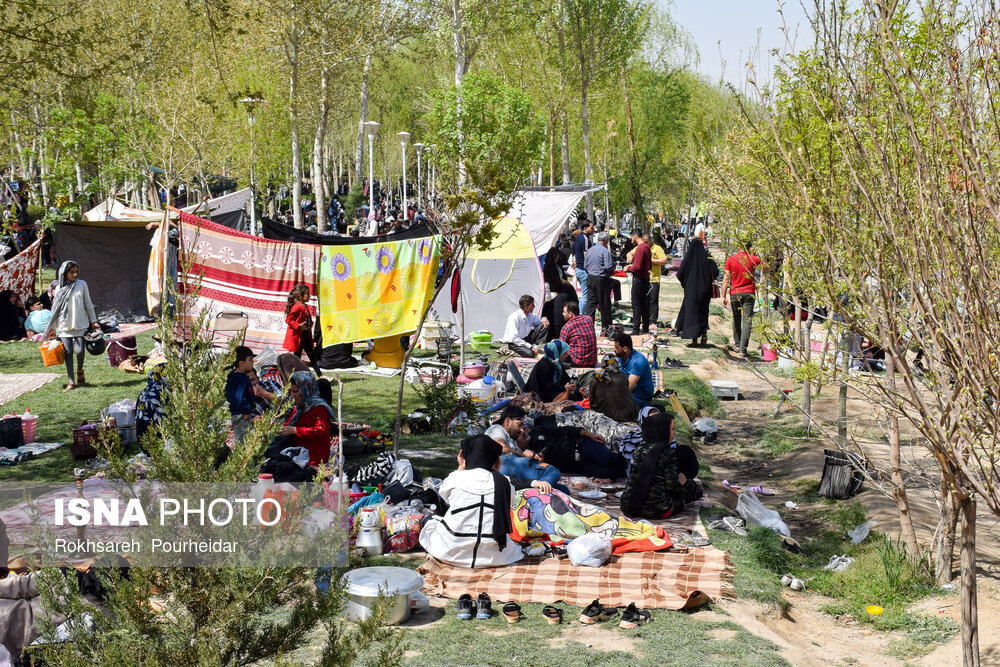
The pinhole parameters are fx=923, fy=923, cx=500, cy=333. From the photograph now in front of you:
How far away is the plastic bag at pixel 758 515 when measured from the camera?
815 cm

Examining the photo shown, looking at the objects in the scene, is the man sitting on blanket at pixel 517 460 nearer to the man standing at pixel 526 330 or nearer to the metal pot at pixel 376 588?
the metal pot at pixel 376 588

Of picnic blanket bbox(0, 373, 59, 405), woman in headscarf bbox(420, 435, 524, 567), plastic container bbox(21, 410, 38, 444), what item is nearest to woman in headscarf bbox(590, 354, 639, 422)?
woman in headscarf bbox(420, 435, 524, 567)

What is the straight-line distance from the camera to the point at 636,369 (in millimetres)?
10023

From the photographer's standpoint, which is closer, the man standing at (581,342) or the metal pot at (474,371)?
the man standing at (581,342)

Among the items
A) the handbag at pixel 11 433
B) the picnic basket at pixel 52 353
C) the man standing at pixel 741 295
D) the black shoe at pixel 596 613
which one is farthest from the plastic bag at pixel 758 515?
the picnic basket at pixel 52 353

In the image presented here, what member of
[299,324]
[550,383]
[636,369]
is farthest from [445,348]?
[636,369]

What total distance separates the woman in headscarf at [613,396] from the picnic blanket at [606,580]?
2715 millimetres

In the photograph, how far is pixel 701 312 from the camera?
16594mm

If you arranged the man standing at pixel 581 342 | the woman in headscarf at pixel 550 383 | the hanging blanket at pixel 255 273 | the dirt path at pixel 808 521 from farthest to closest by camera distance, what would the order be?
the hanging blanket at pixel 255 273
the man standing at pixel 581 342
the woman in headscarf at pixel 550 383
the dirt path at pixel 808 521

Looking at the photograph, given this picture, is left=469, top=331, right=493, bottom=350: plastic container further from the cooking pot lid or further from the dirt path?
the cooking pot lid

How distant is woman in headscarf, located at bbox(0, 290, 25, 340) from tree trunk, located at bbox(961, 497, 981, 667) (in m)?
14.5

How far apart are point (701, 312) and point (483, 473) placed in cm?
1064

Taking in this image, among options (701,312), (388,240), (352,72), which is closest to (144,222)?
(388,240)

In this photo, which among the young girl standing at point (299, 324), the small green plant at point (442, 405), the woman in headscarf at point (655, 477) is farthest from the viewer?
the young girl standing at point (299, 324)
